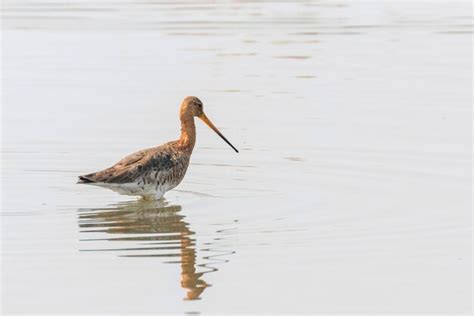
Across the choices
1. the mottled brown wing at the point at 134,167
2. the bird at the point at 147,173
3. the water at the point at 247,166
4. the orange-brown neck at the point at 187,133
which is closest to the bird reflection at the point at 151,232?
the water at the point at 247,166

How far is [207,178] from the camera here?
531 inches

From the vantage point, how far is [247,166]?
45.5 ft

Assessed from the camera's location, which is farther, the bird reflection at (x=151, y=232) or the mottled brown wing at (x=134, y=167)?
the mottled brown wing at (x=134, y=167)

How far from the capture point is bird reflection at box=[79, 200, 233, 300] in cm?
962

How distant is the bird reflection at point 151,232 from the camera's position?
379 inches

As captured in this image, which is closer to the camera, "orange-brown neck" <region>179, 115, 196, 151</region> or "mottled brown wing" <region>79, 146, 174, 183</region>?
"mottled brown wing" <region>79, 146, 174, 183</region>

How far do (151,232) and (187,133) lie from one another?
8.03 ft

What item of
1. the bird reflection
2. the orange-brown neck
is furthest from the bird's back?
the orange-brown neck

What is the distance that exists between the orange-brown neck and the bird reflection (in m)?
0.84

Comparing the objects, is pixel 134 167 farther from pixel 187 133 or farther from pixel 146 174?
pixel 187 133

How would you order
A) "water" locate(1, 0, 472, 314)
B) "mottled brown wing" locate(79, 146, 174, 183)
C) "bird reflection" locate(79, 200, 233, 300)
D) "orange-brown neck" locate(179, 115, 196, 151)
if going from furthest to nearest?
"orange-brown neck" locate(179, 115, 196, 151), "mottled brown wing" locate(79, 146, 174, 183), "bird reflection" locate(79, 200, 233, 300), "water" locate(1, 0, 472, 314)

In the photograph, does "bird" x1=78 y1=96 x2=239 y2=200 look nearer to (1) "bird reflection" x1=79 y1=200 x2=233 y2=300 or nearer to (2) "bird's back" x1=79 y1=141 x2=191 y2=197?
(2) "bird's back" x1=79 y1=141 x2=191 y2=197

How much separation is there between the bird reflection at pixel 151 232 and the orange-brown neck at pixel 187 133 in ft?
2.76

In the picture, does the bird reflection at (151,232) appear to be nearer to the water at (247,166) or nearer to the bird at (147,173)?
the water at (247,166)
